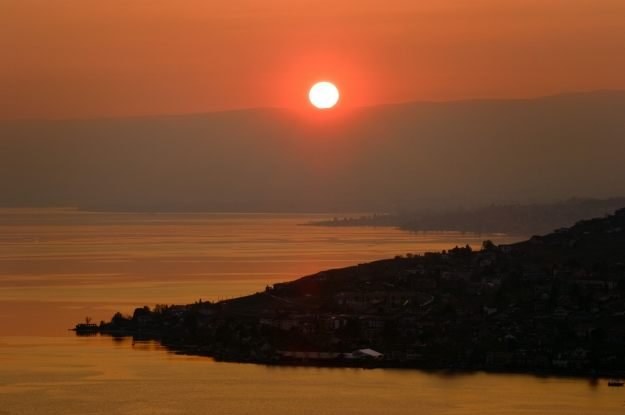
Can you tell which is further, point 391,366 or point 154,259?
point 154,259

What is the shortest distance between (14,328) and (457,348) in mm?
8723

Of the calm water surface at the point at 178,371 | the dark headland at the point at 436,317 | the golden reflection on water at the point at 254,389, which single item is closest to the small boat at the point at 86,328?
the dark headland at the point at 436,317

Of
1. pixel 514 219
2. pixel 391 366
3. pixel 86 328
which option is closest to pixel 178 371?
pixel 391 366

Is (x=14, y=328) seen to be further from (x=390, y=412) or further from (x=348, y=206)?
(x=348, y=206)

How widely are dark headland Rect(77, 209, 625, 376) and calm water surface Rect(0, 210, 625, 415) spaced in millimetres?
1028

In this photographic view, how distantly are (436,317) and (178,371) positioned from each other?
603cm

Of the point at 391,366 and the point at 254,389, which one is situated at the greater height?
→ the point at 391,366

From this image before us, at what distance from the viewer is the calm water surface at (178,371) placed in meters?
23.8

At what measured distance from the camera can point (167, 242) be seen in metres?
69.6

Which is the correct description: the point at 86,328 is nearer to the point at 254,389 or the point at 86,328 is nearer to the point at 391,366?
the point at 391,366

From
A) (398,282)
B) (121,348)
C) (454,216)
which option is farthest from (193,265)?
(454,216)

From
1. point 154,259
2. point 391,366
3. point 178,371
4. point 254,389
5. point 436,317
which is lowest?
point 254,389

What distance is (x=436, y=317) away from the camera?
103 feet

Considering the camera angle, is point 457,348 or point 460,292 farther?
point 460,292
